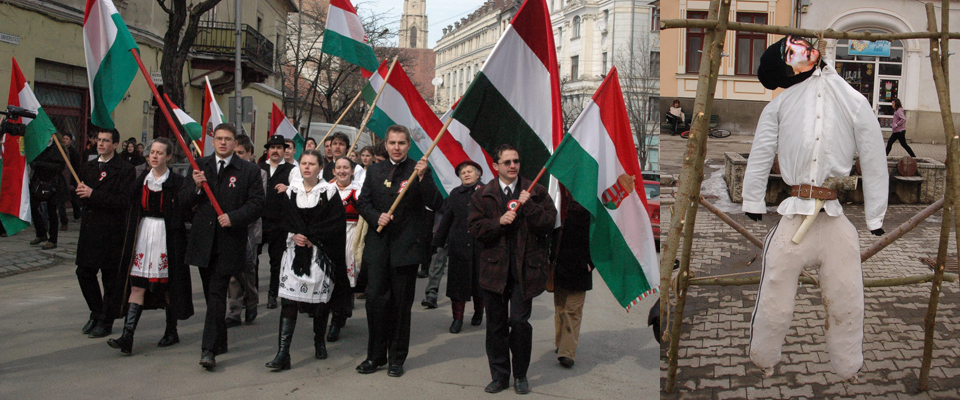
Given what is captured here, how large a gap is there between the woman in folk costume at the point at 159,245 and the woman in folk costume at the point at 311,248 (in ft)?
3.35

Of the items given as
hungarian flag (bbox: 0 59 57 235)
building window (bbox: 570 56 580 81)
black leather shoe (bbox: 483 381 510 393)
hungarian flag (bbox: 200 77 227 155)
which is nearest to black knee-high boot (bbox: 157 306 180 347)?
hungarian flag (bbox: 0 59 57 235)

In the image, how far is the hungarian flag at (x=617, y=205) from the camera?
20.1 ft

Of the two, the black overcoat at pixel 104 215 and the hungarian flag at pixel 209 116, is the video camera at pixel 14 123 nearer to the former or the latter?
the black overcoat at pixel 104 215

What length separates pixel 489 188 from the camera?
19.2 feet

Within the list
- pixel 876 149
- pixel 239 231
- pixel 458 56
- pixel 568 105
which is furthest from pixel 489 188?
pixel 458 56

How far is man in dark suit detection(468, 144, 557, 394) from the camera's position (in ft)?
18.8

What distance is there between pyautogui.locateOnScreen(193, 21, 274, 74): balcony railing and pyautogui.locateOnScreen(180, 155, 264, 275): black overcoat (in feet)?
66.6

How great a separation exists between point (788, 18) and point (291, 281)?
191 inches

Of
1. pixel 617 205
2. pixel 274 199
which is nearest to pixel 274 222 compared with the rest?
pixel 274 199

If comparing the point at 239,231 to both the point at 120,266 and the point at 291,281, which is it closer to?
the point at 291,281

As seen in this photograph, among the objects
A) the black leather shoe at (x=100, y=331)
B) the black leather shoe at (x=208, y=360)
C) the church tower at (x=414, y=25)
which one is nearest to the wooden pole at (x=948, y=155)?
the black leather shoe at (x=208, y=360)

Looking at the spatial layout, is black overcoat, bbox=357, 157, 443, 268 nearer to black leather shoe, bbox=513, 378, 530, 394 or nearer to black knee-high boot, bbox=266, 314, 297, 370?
black knee-high boot, bbox=266, 314, 297, 370

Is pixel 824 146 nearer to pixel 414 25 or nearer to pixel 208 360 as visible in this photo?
pixel 208 360

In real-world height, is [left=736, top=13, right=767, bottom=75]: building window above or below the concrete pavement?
above
